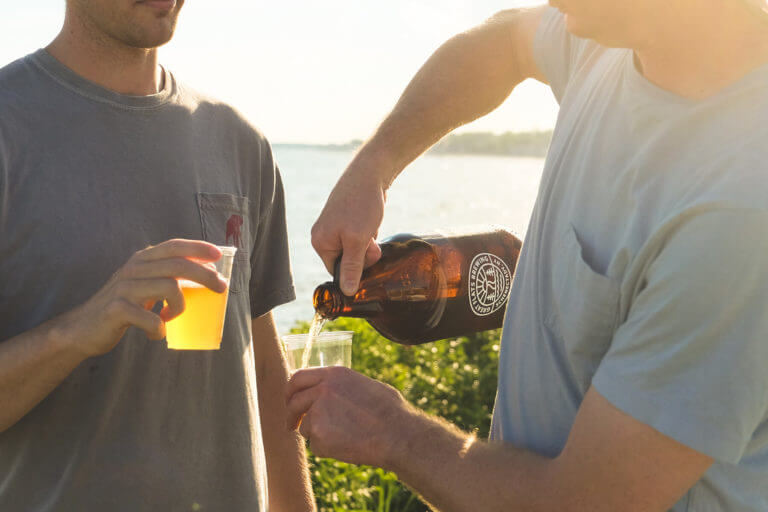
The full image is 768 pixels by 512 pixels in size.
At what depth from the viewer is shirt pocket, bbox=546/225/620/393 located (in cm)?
153

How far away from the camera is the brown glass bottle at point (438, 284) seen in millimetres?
2369

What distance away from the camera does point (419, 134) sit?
244 centimetres

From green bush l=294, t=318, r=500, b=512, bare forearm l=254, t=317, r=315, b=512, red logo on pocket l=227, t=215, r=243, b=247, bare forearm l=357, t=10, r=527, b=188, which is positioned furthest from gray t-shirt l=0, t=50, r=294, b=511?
green bush l=294, t=318, r=500, b=512

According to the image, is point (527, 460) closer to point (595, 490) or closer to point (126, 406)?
point (595, 490)

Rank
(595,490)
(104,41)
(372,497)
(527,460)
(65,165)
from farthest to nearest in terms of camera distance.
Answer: (372,497)
(104,41)
(65,165)
(527,460)
(595,490)

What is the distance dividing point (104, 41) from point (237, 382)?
1170mm

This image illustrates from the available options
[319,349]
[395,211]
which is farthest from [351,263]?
[395,211]

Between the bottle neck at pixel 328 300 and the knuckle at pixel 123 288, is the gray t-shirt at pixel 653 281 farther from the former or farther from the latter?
the knuckle at pixel 123 288

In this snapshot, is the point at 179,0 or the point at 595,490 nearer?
the point at 595,490

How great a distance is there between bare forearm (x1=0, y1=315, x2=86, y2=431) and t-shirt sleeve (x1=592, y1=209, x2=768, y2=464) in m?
1.34

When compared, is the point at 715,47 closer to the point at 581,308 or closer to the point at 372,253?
the point at 581,308

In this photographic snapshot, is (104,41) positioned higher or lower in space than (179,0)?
lower

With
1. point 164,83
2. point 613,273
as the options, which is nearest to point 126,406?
point 164,83

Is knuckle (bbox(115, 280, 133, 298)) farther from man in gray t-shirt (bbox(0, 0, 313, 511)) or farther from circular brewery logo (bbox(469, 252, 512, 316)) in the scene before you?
circular brewery logo (bbox(469, 252, 512, 316))
